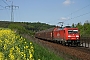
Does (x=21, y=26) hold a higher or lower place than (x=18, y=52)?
higher

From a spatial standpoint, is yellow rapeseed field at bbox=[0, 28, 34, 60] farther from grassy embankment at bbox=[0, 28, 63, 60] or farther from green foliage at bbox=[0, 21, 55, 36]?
green foliage at bbox=[0, 21, 55, 36]

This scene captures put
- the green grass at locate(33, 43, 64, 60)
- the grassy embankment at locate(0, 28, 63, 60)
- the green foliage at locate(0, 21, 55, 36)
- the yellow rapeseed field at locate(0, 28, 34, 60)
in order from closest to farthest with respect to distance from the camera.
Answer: the yellow rapeseed field at locate(0, 28, 34, 60) < the grassy embankment at locate(0, 28, 63, 60) < the green grass at locate(33, 43, 64, 60) < the green foliage at locate(0, 21, 55, 36)

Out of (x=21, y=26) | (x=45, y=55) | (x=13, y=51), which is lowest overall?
(x=45, y=55)

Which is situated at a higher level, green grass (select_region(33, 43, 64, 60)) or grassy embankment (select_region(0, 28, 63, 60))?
grassy embankment (select_region(0, 28, 63, 60))

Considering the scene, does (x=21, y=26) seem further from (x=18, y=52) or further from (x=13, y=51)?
(x=18, y=52)

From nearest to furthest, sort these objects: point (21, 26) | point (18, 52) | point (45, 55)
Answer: point (18, 52) < point (45, 55) < point (21, 26)

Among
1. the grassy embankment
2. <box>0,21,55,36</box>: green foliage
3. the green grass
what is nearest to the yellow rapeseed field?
the grassy embankment

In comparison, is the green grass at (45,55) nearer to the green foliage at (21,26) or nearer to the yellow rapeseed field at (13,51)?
the yellow rapeseed field at (13,51)

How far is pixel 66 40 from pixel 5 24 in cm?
5017

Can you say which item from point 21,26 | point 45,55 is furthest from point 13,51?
point 21,26

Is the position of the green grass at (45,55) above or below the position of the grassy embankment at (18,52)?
below

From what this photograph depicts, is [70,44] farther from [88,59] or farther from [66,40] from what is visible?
[88,59]

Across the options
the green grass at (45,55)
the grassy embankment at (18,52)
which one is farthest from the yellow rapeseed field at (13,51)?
the green grass at (45,55)

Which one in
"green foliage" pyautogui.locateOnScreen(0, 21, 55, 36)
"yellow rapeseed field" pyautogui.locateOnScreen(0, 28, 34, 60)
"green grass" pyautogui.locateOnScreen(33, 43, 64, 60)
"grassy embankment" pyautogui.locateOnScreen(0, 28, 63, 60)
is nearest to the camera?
"yellow rapeseed field" pyautogui.locateOnScreen(0, 28, 34, 60)
